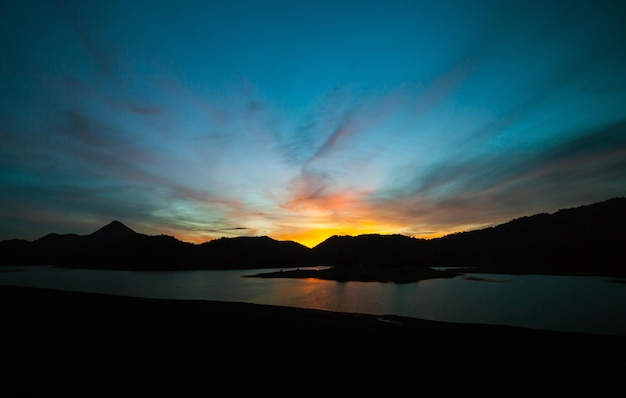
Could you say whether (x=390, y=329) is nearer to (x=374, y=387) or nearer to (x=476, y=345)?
(x=476, y=345)

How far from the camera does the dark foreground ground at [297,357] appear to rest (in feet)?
47.7

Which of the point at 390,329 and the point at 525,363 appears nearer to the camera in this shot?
the point at 525,363

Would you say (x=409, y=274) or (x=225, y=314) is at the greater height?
(x=409, y=274)

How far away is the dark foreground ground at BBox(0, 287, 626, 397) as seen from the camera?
572 inches

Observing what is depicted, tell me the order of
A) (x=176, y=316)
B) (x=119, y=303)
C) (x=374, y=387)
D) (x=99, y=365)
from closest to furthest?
(x=374, y=387) < (x=99, y=365) < (x=176, y=316) < (x=119, y=303)

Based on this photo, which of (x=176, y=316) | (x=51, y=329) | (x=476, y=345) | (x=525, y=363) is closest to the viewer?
(x=525, y=363)

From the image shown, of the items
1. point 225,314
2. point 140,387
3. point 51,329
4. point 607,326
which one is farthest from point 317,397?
point 607,326

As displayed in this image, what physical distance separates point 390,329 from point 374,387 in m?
13.0

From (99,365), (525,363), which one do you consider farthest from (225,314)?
(525,363)

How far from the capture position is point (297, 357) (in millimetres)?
19484

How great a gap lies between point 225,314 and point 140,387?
20.4 m

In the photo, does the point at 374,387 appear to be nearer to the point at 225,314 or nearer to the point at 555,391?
the point at 555,391

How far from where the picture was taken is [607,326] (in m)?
30.8

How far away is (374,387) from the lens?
14648mm
